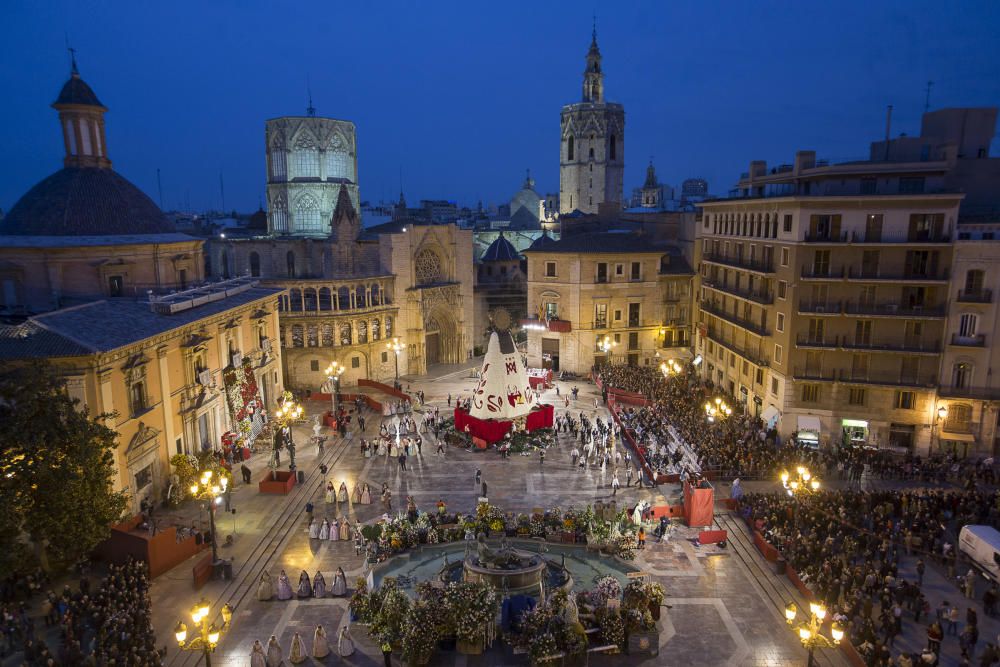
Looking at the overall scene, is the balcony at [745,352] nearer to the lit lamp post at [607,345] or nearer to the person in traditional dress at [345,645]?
the lit lamp post at [607,345]

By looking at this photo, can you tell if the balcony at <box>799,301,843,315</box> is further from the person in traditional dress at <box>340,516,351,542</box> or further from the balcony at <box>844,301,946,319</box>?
the person in traditional dress at <box>340,516,351,542</box>

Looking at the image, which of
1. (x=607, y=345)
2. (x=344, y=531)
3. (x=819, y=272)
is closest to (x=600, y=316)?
(x=607, y=345)

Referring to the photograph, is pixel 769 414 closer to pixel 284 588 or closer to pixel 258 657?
pixel 284 588

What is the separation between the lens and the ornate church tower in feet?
250

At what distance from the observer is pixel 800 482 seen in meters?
24.5

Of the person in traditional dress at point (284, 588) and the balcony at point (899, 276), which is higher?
the balcony at point (899, 276)

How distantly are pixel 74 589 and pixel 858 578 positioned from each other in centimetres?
2289

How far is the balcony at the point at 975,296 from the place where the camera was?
1139 inches

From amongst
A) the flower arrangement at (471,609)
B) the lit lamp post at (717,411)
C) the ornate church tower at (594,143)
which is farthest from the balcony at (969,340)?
the ornate church tower at (594,143)

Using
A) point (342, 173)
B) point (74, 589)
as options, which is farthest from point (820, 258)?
point (342, 173)

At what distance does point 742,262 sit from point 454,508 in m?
22.9

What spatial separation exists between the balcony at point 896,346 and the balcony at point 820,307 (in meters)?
1.46

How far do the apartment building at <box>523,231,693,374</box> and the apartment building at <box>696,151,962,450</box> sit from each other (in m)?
11.9

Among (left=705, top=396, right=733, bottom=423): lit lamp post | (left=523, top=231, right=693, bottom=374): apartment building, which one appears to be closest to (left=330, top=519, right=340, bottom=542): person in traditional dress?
(left=705, top=396, right=733, bottom=423): lit lamp post
